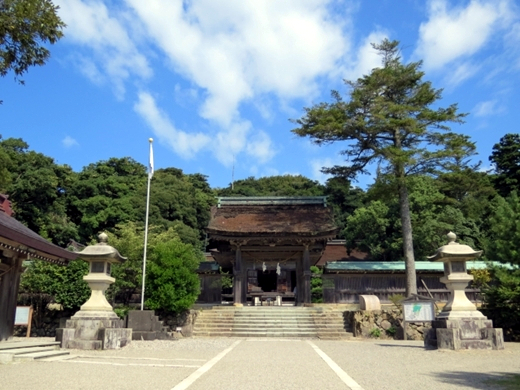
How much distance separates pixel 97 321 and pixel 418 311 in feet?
33.7

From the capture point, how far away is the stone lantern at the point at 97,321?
10.7 metres

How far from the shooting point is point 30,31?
8008 millimetres

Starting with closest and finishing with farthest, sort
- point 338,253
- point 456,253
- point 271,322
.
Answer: point 456,253
point 271,322
point 338,253

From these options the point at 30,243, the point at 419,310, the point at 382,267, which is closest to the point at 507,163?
the point at 382,267

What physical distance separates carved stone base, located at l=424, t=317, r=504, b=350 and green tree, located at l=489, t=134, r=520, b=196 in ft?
71.9

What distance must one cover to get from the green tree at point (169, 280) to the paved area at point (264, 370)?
18.4 ft

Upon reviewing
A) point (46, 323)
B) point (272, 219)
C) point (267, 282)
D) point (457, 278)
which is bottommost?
point (46, 323)

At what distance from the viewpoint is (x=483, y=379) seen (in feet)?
21.3

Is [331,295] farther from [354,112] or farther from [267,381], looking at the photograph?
[267,381]

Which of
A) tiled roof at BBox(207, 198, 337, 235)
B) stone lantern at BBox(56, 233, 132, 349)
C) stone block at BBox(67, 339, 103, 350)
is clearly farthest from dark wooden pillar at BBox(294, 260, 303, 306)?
stone block at BBox(67, 339, 103, 350)

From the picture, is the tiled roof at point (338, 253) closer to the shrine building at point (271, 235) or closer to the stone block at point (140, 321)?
the shrine building at point (271, 235)

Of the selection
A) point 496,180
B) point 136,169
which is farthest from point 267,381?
point 136,169

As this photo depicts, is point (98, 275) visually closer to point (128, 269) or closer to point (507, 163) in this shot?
point (128, 269)

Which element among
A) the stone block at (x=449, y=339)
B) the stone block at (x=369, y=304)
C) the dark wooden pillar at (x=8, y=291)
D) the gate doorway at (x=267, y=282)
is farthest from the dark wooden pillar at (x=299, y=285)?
the dark wooden pillar at (x=8, y=291)
